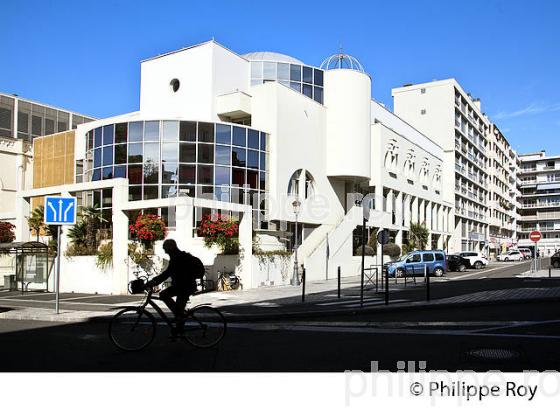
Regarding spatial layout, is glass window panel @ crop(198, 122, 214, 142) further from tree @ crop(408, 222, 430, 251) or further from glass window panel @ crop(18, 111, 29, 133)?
glass window panel @ crop(18, 111, 29, 133)

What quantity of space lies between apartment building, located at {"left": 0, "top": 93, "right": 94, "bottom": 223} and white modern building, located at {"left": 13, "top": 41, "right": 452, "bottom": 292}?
28.1 ft

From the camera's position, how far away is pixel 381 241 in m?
20.4

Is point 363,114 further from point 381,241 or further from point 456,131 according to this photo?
point 456,131

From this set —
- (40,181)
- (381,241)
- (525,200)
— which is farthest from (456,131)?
(525,200)

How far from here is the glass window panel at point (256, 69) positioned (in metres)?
38.5

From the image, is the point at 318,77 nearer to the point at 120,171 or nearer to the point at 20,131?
the point at 120,171

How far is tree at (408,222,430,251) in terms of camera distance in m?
50.1

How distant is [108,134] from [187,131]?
4.58 meters

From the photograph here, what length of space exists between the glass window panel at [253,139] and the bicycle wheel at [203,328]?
888 inches

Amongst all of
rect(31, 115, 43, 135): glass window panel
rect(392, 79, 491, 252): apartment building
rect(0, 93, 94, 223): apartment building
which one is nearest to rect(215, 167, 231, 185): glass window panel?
rect(0, 93, 94, 223): apartment building

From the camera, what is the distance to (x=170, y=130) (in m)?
29.4

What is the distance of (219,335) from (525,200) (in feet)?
427
